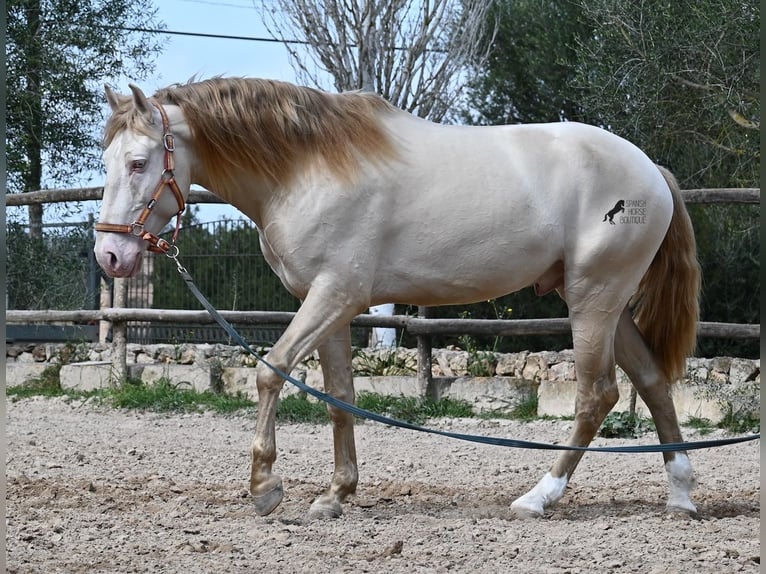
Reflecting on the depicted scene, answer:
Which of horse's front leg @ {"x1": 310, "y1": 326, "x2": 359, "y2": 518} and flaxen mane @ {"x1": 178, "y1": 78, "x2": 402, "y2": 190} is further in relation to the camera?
horse's front leg @ {"x1": 310, "y1": 326, "x2": 359, "y2": 518}

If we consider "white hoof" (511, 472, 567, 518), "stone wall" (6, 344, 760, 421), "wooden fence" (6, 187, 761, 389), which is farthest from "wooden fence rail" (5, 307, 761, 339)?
"white hoof" (511, 472, 567, 518)

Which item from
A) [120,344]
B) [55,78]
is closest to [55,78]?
[55,78]

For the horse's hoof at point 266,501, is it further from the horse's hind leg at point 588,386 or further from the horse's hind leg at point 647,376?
the horse's hind leg at point 647,376

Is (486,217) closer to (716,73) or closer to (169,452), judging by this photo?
(169,452)

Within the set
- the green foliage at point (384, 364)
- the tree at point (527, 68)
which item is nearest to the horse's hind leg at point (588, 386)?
the green foliage at point (384, 364)

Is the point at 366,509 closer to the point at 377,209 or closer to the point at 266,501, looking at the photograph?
the point at 266,501

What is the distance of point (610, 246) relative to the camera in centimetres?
373

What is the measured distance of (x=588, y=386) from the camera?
12.6 ft

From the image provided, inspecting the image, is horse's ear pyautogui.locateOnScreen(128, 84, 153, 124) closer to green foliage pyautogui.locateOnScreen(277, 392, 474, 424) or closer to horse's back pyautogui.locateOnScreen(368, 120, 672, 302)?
horse's back pyautogui.locateOnScreen(368, 120, 672, 302)

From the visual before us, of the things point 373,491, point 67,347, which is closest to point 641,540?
point 373,491

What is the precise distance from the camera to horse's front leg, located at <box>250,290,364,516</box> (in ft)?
11.4

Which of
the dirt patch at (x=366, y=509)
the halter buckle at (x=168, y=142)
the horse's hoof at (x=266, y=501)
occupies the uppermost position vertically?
the halter buckle at (x=168, y=142)

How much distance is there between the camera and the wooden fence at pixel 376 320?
6.16 metres

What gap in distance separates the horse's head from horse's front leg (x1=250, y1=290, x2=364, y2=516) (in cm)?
62
